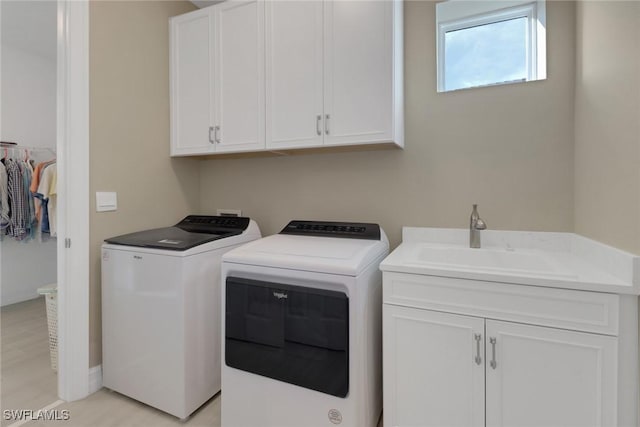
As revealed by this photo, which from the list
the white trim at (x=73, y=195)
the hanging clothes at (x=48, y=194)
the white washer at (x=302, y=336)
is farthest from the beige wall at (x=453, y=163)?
the hanging clothes at (x=48, y=194)

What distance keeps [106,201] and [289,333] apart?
1.39 m

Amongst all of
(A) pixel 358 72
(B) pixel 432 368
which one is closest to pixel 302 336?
(B) pixel 432 368

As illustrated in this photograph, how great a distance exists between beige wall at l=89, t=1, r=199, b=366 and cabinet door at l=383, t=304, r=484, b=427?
1.72 meters

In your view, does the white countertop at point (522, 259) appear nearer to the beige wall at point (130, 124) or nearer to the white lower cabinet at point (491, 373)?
the white lower cabinet at point (491, 373)

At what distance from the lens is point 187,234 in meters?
1.93

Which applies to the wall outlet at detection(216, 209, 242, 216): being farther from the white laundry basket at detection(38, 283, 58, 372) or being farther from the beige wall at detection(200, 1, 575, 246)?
the white laundry basket at detection(38, 283, 58, 372)

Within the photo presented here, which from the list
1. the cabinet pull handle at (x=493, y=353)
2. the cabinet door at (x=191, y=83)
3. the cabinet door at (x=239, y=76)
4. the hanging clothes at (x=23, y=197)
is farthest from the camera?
the hanging clothes at (x=23, y=197)

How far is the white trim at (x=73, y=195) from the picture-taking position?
1.65m

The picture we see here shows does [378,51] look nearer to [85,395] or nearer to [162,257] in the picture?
[162,257]

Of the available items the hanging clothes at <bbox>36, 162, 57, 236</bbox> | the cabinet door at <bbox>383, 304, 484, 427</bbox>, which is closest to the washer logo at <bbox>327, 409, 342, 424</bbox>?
the cabinet door at <bbox>383, 304, 484, 427</bbox>

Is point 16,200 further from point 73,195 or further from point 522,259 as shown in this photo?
point 522,259

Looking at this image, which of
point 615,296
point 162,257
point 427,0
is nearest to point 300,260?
point 162,257

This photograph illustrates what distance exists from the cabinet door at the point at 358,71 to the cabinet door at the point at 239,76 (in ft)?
1.49

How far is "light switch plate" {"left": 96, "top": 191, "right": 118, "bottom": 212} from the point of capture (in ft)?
5.91
